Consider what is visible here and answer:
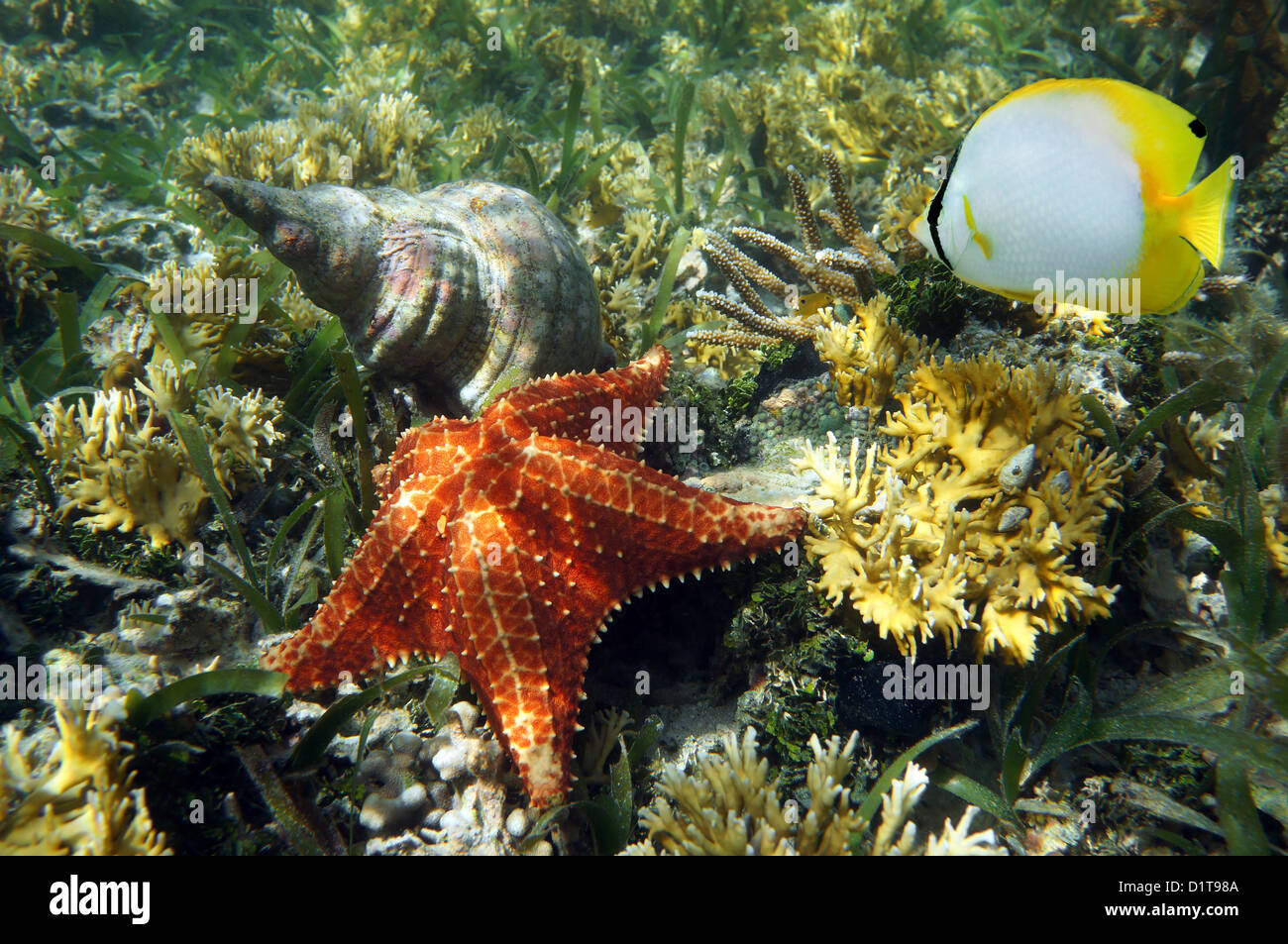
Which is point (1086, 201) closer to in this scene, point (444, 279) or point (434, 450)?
point (434, 450)

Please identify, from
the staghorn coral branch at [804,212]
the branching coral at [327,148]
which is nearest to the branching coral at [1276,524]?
the staghorn coral branch at [804,212]

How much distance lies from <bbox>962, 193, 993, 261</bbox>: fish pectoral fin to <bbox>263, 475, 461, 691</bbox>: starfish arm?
92.4 inches

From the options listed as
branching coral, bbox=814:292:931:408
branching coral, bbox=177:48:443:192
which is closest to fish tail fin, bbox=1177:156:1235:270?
branching coral, bbox=814:292:931:408

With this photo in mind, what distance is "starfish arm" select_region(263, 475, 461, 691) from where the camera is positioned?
2.77 m

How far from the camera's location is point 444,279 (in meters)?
3.68

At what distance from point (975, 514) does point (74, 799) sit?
3.91 m

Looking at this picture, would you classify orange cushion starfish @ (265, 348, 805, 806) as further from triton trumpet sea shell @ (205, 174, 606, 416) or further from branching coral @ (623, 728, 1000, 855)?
triton trumpet sea shell @ (205, 174, 606, 416)

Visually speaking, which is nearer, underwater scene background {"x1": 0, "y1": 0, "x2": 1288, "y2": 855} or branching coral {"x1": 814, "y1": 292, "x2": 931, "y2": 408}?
underwater scene background {"x1": 0, "y1": 0, "x2": 1288, "y2": 855}

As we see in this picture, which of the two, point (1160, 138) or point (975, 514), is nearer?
point (1160, 138)

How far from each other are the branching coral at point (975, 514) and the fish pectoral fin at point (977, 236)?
114 cm

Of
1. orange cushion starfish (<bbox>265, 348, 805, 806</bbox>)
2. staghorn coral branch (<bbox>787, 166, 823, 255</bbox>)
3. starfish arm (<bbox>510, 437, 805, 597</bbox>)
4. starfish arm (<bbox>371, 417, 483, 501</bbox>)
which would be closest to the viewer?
orange cushion starfish (<bbox>265, 348, 805, 806</bbox>)

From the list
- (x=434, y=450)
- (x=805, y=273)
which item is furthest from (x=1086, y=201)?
(x=434, y=450)
